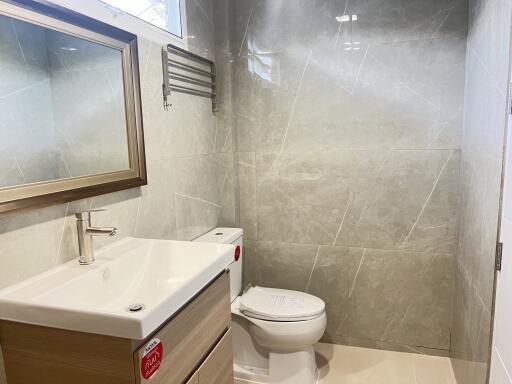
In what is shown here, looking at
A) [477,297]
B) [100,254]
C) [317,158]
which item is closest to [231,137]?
[317,158]

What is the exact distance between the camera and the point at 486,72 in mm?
1678

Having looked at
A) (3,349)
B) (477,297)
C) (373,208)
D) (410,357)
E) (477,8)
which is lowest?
(410,357)

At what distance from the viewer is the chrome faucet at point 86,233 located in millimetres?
1326

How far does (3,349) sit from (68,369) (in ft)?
0.74

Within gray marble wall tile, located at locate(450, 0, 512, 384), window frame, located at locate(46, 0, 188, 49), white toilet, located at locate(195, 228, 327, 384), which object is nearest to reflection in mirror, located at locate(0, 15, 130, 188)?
window frame, located at locate(46, 0, 188, 49)

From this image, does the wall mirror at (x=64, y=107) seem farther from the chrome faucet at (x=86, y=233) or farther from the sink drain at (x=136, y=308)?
the sink drain at (x=136, y=308)

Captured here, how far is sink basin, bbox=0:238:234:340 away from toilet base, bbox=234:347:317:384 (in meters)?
0.94

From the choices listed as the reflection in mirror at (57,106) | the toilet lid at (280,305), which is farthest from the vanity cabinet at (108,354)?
the toilet lid at (280,305)

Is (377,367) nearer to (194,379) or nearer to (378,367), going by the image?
(378,367)

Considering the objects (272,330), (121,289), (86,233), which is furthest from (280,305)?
(86,233)

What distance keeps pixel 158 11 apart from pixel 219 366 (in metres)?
1.69

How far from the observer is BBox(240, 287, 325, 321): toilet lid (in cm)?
201

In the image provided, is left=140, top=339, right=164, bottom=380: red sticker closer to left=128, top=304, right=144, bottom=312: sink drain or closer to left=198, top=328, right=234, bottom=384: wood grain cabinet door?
left=128, top=304, right=144, bottom=312: sink drain

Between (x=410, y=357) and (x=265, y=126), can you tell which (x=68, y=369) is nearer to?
(x=265, y=126)
